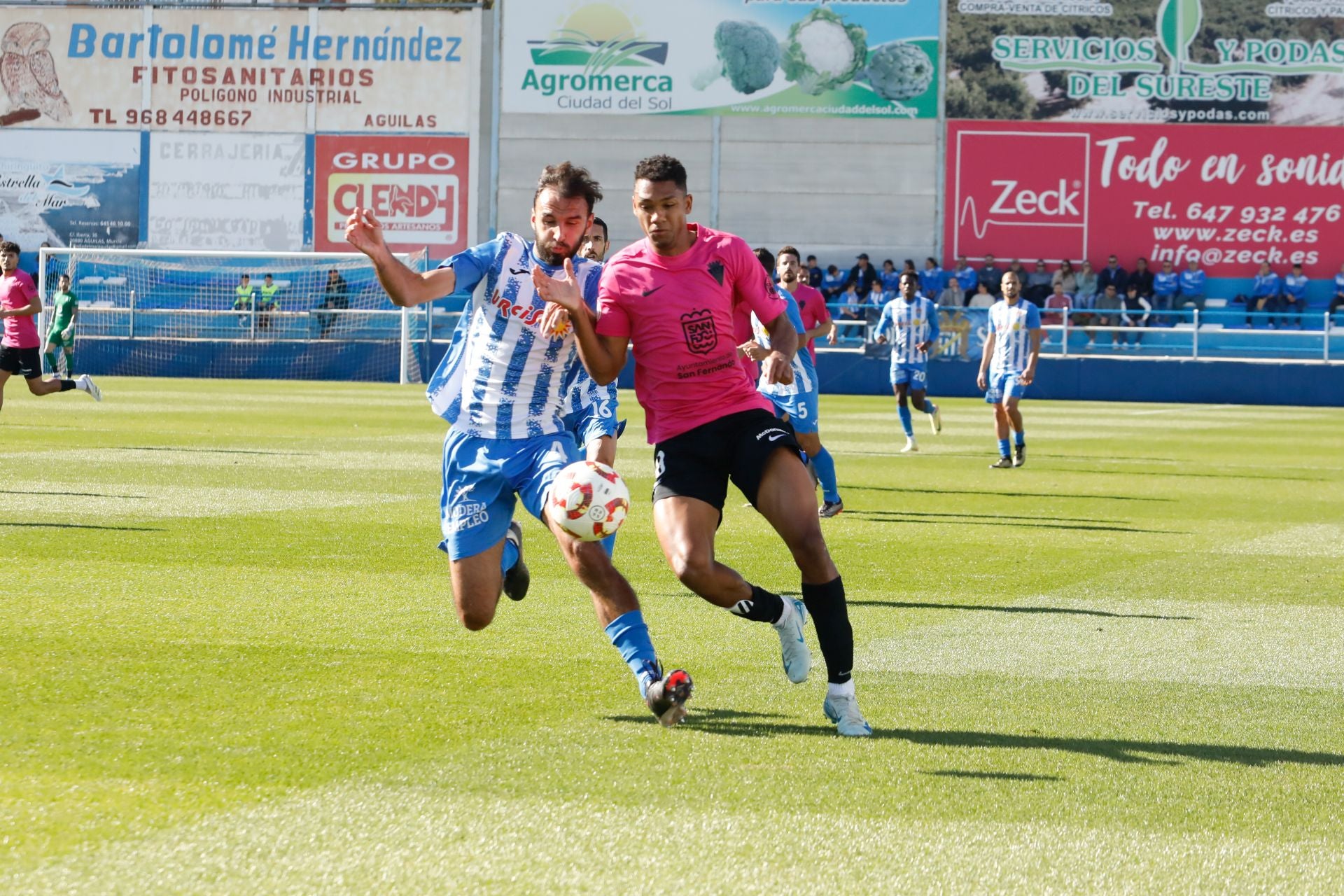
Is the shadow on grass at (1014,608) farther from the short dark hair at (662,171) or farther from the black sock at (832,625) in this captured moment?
the short dark hair at (662,171)

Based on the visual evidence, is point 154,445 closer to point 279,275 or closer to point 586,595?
point 586,595

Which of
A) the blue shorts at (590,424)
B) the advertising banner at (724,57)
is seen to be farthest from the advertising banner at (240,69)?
the blue shorts at (590,424)

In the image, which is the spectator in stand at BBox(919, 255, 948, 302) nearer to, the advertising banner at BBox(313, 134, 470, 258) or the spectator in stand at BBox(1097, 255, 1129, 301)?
the spectator in stand at BBox(1097, 255, 1129, 301)

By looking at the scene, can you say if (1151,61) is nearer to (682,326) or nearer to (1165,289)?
(1165,289)

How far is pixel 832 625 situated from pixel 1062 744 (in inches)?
Result: 33.7

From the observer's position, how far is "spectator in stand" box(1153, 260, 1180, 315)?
41.2 metres

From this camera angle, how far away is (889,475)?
58.1 ft

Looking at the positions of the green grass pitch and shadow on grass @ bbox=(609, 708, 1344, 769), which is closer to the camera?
the green grass pitch

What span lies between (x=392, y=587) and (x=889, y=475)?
9.16 metres

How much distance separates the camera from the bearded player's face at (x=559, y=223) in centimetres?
644

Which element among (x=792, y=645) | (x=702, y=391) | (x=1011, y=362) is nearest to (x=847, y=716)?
(x=792, y=645)

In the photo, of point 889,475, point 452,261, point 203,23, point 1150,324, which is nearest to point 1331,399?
point 1150,324

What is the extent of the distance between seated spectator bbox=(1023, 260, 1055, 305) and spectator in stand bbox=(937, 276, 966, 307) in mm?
1391

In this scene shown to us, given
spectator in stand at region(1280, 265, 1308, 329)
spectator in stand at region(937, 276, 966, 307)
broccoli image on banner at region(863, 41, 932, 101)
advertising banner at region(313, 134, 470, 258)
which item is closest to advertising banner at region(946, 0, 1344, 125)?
broccoli image on banner at region(863, 41, 932, 101)
